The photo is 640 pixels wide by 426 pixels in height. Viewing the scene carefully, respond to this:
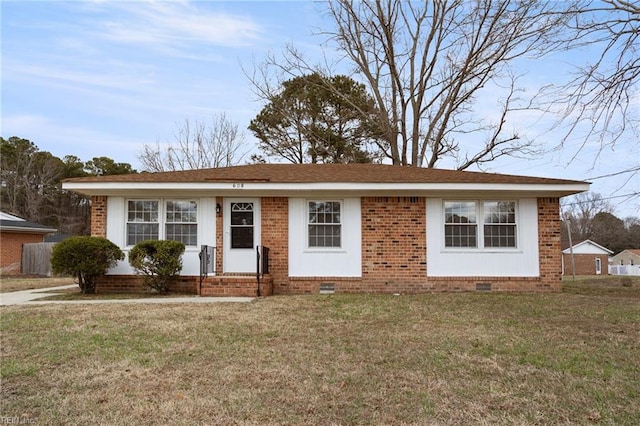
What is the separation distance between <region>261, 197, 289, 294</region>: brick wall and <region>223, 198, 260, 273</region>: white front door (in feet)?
0.72

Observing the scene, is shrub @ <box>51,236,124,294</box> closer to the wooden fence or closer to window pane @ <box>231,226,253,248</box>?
window pane @ <box>231,226,253,248</box>

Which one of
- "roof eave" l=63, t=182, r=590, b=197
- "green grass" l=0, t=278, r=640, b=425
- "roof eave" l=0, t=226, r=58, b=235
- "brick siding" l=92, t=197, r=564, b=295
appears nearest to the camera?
"green grass" l=0, t=278, r=640, b=425

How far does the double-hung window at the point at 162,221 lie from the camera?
1175 centimetres

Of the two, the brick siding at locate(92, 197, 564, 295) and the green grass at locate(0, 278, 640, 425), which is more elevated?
the brick siding at locate(92, 197, 564, 295)

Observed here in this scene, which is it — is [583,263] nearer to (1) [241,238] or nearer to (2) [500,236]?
(2) [500,236]

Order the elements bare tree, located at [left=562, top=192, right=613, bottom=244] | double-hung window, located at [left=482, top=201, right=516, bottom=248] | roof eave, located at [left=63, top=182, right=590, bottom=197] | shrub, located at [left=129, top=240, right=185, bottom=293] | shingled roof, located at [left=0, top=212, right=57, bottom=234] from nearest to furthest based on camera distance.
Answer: shrub, located at [left=129, top=240, right=185, bottom=293], roof eave, located at [left=63, top=182, right=590, bottom=197], double-hung window, located at [left=482, top=201, right=516, bottom=248], shingled roof, located at [left=0, top=212, right=57, bottom=234], bare tree, located at [left=562, top=192, right=613, bottom=244]

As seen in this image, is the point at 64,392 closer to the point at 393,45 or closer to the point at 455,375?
the point at 455,375

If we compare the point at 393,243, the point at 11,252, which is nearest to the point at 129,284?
the point at 393,243

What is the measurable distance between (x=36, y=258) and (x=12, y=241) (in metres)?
1.72

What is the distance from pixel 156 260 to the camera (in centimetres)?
1068

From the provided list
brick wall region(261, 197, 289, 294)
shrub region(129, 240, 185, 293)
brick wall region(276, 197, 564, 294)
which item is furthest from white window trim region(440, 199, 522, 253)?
shrub region(129, 240, 185, 293)

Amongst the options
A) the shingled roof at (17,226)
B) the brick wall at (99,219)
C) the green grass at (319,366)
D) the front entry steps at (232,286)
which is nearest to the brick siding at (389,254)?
the brick wall at (99,219)

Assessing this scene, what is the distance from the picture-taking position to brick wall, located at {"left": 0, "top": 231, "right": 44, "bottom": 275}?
21797mm

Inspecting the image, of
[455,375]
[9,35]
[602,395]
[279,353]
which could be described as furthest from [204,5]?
[602,395]
